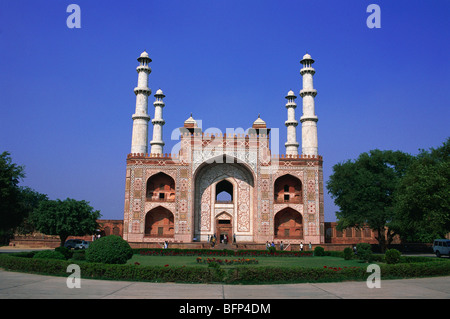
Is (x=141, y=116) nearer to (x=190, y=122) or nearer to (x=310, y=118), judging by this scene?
(x=190, y=122)

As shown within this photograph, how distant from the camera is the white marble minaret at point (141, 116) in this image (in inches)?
1388

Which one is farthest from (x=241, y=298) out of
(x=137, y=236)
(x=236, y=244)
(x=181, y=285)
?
(x=137, y=236)

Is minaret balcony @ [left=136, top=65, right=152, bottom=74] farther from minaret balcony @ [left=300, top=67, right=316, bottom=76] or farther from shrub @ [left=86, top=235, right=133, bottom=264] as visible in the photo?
shrub @ [left=86, top=235, right=133, bottom=264]

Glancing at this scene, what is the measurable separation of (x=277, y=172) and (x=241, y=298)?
25954 millimetres

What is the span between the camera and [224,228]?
113 ft

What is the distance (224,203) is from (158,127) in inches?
509

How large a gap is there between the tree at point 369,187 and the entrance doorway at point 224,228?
9.35 metres

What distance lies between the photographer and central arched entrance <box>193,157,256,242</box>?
34406mm

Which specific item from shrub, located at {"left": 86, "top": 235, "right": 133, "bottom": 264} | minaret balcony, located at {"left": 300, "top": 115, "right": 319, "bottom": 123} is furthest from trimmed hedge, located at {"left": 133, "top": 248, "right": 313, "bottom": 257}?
minaret balcony, located at {"left": 300, "top": 115, "right": 319, "bottom": 123}

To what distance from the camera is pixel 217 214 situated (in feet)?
114

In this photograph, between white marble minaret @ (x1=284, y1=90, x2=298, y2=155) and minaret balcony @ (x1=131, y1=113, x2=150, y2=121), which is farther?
white marble minaret @ (x1=284, y1=90, x2=298, y2=155)

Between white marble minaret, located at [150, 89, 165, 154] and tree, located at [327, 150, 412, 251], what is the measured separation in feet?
61.5

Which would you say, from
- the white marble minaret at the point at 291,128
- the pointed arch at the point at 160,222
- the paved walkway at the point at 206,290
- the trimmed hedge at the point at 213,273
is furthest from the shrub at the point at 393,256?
the white marble minaret at the point at 291,128

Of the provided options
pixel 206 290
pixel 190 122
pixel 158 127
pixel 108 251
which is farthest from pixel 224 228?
pixel 206 290
